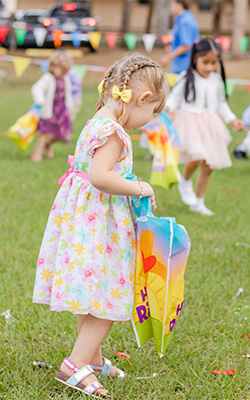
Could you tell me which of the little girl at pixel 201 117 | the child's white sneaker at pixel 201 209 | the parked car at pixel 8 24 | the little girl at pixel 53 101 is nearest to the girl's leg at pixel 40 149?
the little girl at pixel 53 101

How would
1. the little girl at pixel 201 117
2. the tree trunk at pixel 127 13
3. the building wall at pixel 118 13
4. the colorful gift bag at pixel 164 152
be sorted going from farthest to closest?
1. the building wall at pixel 118 13
2. the tree trunk at pixel 127 13
3. the little girl at pixel 201 117
4. the colorful gift bag at pixel 164 152

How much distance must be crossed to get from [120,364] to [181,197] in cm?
349

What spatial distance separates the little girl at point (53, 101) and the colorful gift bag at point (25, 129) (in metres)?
0.16

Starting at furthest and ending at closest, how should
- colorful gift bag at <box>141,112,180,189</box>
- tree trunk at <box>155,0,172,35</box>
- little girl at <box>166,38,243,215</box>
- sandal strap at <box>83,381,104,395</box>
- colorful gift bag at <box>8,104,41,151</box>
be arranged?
tree trunk at <box>155,0,172,35</box>, colorful gift bag at <box>8,104,41,151</box>, little girl at <box>166,38,243,215</box>, colorful gift bag at <box>141,112,180,189</box>, sandal strap at <box>83,381,104,395</box>

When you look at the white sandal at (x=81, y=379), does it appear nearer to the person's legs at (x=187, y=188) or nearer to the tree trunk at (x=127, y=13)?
the person's legs at (x=187, y=188)

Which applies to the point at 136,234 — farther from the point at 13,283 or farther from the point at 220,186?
the point at 220,186

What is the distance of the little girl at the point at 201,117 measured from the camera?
551 cm

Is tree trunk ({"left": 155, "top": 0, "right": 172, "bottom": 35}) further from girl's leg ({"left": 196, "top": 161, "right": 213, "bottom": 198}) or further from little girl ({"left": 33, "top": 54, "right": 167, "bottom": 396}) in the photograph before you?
little girl ({"left": 33, "top": 54, "right": 167, "bottom": 396})

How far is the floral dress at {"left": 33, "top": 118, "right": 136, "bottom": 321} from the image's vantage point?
2453 mm

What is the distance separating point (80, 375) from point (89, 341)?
5.8 inches

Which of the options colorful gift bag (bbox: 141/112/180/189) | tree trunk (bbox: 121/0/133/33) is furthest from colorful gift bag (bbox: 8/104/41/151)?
tree trunk (bbox: 121/0/133/33)

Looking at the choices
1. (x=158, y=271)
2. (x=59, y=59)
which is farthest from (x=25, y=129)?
(x=158, y=271)

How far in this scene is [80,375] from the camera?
8.28ft

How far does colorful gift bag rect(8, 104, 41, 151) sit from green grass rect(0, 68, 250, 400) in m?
1.78
